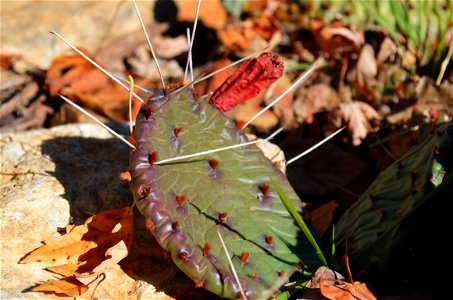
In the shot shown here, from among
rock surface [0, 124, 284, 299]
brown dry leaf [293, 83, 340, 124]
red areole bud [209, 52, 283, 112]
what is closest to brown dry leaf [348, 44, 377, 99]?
brown dry leaf [293, 83, 340, 124]

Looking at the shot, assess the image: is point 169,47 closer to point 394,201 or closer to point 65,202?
point 65,202

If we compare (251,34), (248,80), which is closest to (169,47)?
(251,34)

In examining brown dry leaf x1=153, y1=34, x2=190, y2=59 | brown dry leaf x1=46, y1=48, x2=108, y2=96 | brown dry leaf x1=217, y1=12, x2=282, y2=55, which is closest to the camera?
brown dry leaf x1=46, y1=48, x2=108, y2=96

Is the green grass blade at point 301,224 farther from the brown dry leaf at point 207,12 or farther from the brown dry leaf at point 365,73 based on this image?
the brown dry leaf at point 207,12

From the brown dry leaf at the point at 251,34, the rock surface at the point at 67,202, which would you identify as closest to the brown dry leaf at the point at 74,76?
the brown dry leaf at the point at 251,34

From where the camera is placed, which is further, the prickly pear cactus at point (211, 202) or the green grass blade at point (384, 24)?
the green grass blade at point (384, 24)

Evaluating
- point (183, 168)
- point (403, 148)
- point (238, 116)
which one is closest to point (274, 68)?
point (183, 168)

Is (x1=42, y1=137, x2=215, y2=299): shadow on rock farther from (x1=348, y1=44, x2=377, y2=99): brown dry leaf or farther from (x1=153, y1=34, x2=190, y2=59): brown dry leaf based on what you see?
(x1=153, y1=34, x2=190, y2=59): brown dry leaf
